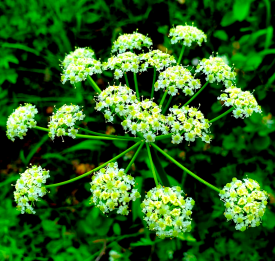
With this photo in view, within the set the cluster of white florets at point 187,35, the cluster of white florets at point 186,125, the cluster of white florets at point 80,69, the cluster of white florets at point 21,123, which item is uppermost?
the cluster of white florets at point 187,35

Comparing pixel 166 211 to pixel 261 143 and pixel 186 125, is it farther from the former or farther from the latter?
pixel 261 143

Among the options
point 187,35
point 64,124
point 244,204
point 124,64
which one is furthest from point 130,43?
point 244,204

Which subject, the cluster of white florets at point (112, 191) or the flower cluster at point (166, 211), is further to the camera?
the cluster of white florets at point (112, 191)

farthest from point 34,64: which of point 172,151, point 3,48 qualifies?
point 172,151

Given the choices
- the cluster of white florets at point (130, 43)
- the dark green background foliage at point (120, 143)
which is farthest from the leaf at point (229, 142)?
the cluster of white florets at point (130, 43)

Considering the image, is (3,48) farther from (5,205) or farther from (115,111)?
(115,111)

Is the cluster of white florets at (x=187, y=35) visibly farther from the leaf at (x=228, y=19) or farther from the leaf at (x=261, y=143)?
the leaf at (x=261, y=143)

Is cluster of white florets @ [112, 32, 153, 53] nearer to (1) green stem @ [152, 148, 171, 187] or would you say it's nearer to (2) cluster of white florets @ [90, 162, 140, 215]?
(1) green stem @ [152, 148, 171, 187]
